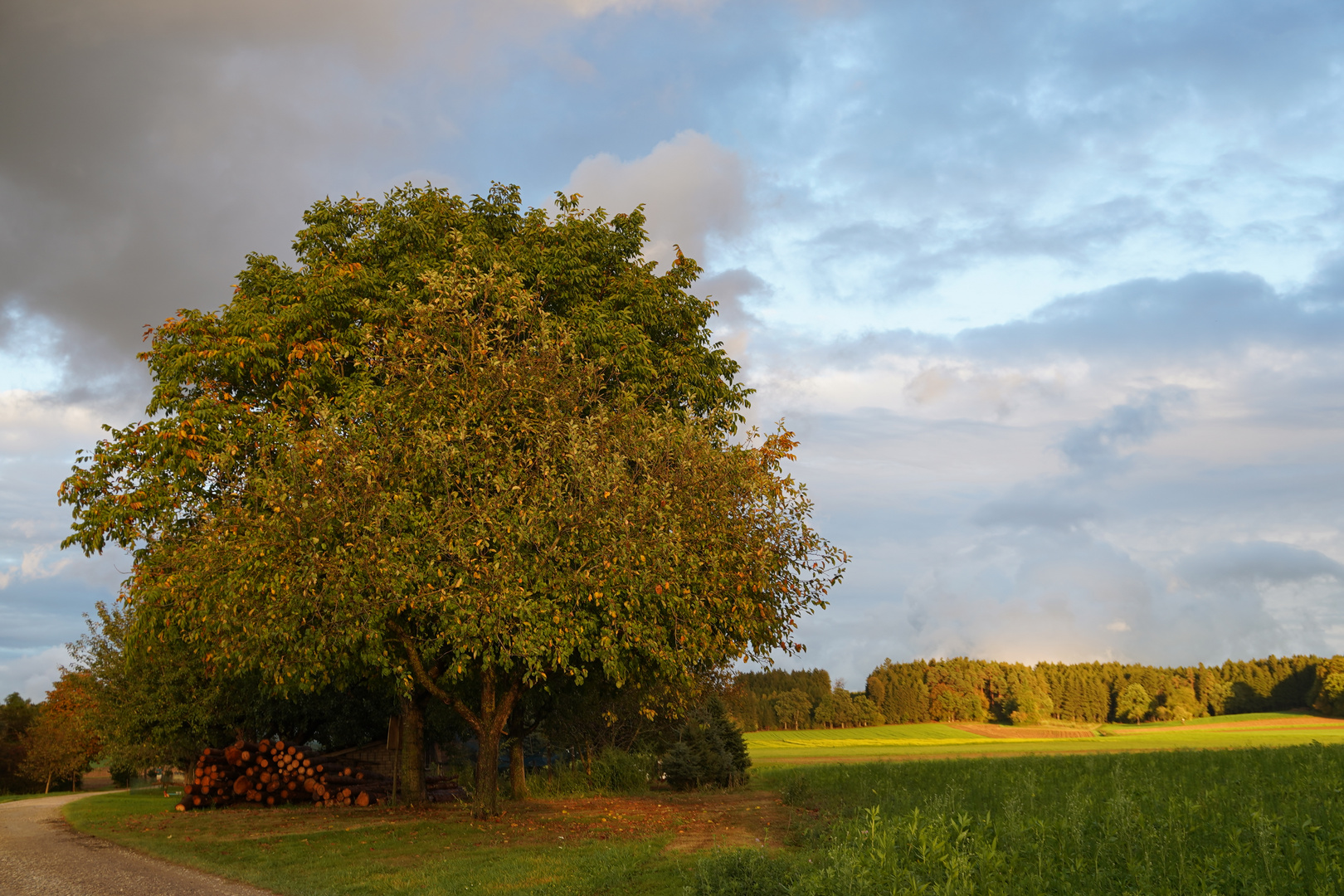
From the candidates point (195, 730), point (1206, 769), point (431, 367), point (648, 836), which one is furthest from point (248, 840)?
point (1206, 769)

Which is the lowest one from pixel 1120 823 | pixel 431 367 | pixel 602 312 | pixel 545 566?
pixel 1120 823

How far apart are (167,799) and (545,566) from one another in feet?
95.8

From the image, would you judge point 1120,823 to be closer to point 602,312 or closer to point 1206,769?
point 1206,769

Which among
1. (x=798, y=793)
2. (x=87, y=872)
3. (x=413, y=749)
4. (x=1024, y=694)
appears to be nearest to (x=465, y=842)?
(x=87, y=872)

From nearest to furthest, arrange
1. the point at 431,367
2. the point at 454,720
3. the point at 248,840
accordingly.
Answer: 1. the point at 431,367
2. the point at 248,840
3. the point at 454,720

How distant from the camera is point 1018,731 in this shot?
109m

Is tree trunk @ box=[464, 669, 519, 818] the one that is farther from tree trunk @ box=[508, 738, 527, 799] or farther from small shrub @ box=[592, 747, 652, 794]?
small shrub @ box=[592, 747, 652, 794]

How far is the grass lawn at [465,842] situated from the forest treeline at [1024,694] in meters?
95.2

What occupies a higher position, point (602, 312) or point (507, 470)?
point (602, 312)

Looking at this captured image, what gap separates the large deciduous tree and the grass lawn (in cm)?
266

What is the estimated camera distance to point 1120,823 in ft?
30.6

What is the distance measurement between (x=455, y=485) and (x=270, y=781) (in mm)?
17920

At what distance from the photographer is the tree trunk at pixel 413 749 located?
26062mm

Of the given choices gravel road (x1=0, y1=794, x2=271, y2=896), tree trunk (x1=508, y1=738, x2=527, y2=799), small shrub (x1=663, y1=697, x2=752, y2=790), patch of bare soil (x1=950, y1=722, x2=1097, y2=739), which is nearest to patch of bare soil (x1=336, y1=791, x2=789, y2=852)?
tree trunk (x1=508, y1=738, x2=527, y2=799)
